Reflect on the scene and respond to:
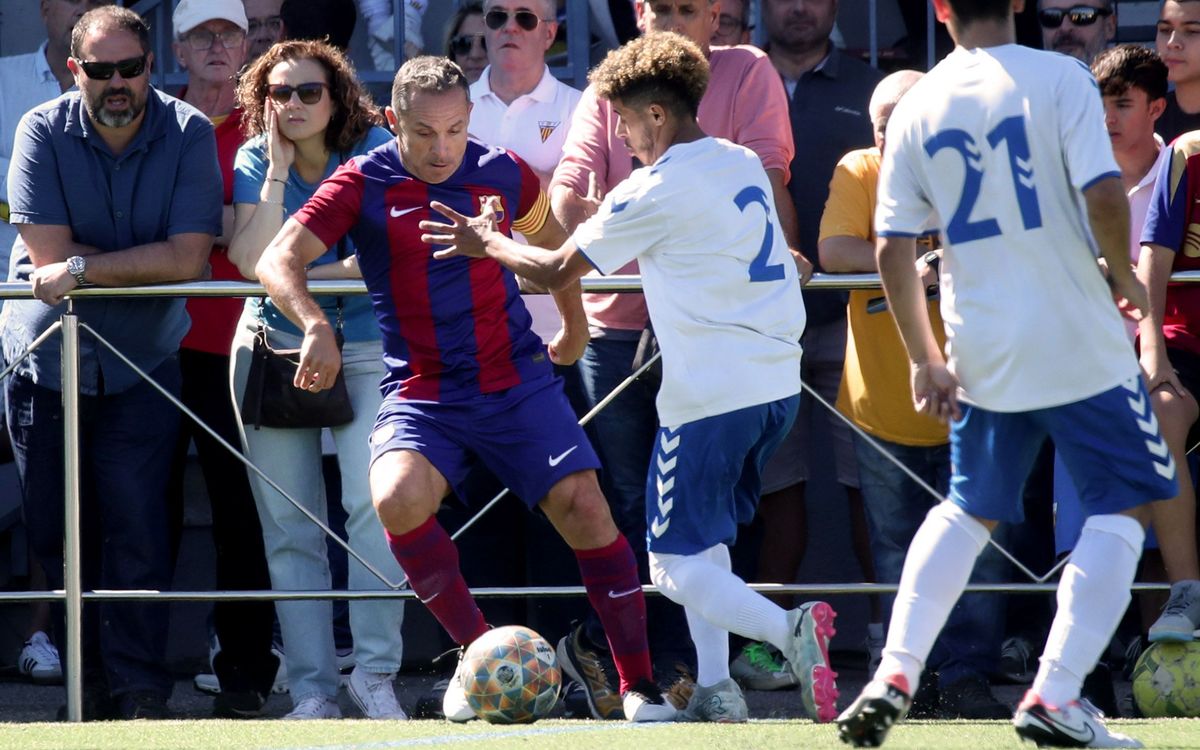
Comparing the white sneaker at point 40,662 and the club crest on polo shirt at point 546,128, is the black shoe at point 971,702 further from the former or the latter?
the white sneaker at point 40,662

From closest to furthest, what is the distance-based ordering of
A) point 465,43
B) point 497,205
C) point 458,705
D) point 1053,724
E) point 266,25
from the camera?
point 1053,724 < point 458,705 < point 497,205 < point 465,43 < point 266,25

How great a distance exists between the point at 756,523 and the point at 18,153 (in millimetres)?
3021

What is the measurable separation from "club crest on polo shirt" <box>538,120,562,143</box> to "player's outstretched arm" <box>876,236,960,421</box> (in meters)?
2.77

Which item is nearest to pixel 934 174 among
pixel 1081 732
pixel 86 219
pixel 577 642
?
pixel 1081 732

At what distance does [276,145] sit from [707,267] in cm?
193

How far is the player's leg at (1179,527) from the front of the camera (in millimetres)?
5730

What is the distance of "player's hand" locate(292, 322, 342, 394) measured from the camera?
5344mm

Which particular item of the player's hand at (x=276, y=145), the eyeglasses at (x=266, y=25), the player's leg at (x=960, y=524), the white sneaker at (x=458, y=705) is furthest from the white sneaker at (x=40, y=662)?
the player's leg at (x=960, y=524)

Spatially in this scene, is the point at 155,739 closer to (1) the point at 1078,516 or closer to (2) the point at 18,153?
(2) the point at 18,153

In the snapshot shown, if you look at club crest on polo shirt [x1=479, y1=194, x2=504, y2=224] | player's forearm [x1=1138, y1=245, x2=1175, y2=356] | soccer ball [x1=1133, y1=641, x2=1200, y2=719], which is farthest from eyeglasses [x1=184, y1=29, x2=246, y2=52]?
soccer ball [x1=1133, y1=641, x2=1200, y2=719]

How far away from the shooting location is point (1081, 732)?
4227 mm

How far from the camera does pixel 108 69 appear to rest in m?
6.35

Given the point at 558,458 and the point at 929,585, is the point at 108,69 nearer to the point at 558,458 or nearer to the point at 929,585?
the point at 558,458

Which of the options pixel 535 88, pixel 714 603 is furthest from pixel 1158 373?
pixel 535 88
